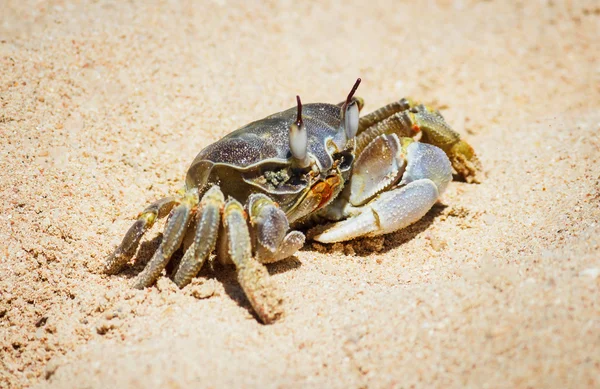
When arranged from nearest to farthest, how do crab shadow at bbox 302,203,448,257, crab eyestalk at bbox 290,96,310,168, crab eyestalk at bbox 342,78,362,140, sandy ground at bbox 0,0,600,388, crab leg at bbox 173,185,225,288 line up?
sandy ground at bbox 0,0,600,388 → crab leg at bbox 173,185,225,288 → crab eyestalk at bbox 290,96,310,168 → crab eyestalk at bbox 342,78,362,140 → crab shadow at bbox 302,203,448,257

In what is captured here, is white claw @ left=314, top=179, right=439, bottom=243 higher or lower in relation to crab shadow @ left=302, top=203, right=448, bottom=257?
higher

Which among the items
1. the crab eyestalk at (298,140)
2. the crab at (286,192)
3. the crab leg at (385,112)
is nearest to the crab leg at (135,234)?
the crab at (286,192)

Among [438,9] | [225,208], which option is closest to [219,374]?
[225,208]

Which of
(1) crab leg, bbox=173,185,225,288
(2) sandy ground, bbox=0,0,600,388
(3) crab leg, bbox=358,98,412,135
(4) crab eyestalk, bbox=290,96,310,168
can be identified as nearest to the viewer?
(2) sandy ground, bbox=0,0,600,388

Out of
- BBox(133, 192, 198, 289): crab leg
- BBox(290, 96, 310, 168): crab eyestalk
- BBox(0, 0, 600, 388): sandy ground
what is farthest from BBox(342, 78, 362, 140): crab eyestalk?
BBox(133, 192, 198, 289): crab leg

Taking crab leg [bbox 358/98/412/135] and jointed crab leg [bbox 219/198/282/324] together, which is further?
crab leg [bbox 358/98/412/135]

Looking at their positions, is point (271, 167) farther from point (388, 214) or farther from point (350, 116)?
point (388, 214)

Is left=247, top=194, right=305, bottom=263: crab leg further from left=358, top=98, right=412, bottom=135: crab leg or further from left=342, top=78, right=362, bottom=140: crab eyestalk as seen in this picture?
left=358, top=98, right=412, bottom=135: crab leg
